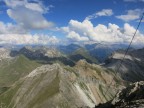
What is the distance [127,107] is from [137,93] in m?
17.0

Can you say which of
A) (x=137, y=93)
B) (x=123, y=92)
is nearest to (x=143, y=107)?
(x=137, y=93)

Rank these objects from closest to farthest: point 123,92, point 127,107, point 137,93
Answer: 1. point 127,107
2. point 137,93
3. point 123,92

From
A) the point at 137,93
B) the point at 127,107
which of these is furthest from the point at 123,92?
the point at 127,107

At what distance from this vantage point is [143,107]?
44.2 metres

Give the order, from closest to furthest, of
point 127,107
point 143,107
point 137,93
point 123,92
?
1. point 143,107
2. point 127,107
3. point 137,93
4. point 123,92

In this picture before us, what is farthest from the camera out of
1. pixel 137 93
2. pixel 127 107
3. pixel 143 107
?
pixel 137 93

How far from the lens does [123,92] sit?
76938 mm

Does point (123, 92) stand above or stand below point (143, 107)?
below

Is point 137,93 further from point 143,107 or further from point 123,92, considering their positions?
point 143,107

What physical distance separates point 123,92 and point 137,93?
13.3 meters

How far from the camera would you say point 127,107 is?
156 ft

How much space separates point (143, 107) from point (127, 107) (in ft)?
13.1

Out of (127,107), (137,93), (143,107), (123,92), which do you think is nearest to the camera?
(143,107)

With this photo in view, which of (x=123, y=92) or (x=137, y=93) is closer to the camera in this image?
(x=137, y=93)
